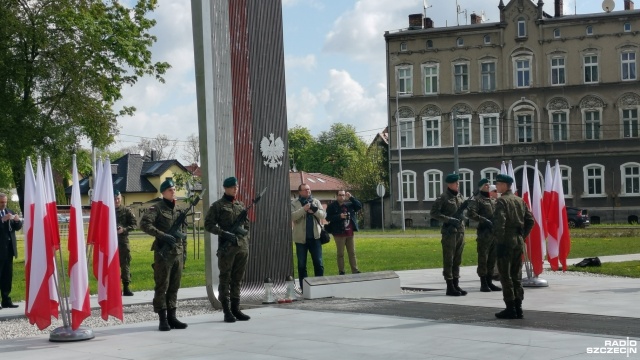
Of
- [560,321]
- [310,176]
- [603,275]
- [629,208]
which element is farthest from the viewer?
[310,176]

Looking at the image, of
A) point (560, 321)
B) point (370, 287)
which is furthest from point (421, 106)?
point (560, 321)

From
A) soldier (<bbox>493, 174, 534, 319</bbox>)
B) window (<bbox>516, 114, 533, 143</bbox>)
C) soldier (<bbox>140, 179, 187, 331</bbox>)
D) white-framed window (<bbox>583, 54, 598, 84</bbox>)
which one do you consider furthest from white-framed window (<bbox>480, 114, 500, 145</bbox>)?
soldier (<bbox>140, 179, 187, 331</bbox>)

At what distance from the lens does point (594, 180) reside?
5866cm

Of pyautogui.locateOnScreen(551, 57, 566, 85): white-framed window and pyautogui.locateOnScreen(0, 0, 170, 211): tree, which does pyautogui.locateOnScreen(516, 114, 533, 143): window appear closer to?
pyautogui.locateOnScreen(551, 57, 566, 85): white-framed window

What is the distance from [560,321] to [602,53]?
1949 inches

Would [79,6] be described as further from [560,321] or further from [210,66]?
[560,321]

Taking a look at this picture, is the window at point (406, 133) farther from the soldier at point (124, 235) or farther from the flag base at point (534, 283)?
the soldier at point (124, 235)

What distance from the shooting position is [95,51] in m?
31.0

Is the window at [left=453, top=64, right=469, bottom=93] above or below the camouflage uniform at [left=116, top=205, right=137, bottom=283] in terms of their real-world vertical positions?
above

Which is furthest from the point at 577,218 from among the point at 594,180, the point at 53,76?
the point at 53,76

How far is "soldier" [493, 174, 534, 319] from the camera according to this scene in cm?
1277

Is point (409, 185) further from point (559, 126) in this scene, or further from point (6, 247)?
point (6, 247)

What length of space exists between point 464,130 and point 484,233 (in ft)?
150

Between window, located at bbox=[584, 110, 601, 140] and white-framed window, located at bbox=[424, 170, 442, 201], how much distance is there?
32.9ft
